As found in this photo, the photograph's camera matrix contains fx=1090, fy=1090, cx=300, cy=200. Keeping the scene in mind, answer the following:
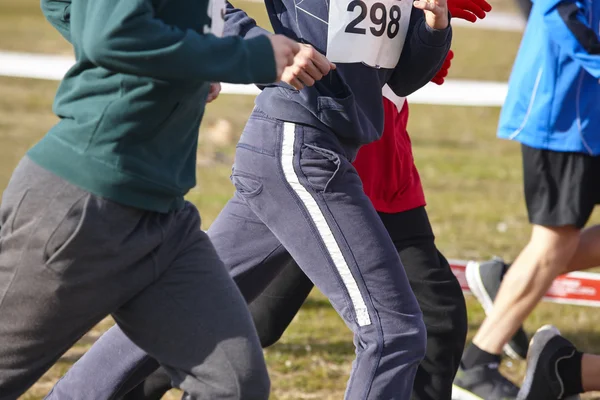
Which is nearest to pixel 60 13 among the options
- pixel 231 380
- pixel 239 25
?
pixel 239 25

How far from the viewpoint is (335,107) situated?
295cm

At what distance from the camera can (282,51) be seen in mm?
2412

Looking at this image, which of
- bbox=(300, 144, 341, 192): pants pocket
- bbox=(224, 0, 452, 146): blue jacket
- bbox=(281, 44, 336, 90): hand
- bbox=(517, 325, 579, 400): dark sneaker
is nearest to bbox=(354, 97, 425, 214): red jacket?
bbox=(224, 0, 452, 146): blue jacket

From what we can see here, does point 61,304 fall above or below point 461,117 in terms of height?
above

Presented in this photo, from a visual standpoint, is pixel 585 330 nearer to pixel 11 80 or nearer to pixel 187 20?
pixel 187 20

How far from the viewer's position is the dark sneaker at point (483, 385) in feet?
13.6

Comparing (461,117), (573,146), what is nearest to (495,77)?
(461,117)

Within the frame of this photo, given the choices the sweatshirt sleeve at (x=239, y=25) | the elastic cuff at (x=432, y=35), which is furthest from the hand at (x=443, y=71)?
the sweatshirt sleeve at (x=239, y=25)

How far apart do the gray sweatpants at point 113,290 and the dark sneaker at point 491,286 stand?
2466 millimetres

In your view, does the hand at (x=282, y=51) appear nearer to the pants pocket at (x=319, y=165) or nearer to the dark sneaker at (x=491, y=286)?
the pants pocket at (x=319, y=165)

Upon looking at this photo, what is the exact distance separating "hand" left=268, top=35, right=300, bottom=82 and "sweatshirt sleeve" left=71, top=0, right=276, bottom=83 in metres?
0.08

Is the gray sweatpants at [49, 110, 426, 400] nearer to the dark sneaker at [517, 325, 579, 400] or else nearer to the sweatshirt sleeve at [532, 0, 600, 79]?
the dark sneaker at [517, 325, 579, 400]

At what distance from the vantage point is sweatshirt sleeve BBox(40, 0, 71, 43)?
2.84m

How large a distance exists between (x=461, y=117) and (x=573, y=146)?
8.55m
